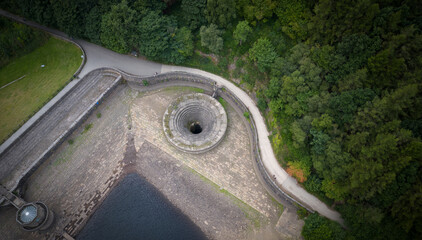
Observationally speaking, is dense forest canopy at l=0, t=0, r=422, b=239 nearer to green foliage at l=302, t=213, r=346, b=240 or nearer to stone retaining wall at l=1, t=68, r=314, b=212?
green foliage at l=302, t=213, r=346, b=240

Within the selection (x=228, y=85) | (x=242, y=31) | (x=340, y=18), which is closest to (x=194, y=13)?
(x=242, y=31)

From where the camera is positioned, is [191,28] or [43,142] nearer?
[43,142]

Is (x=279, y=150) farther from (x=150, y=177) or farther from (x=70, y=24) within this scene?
(x=70, y=24)

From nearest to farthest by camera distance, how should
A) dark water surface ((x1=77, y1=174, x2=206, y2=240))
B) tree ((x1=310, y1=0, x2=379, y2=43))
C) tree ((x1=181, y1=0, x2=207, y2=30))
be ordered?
tree ((x1=310, y1=0, x2=379, y2=43)) < dark water surface ((x1=77, y1=174, x2=206, y2=240)) < tree ((x1=181, y1=0, x2=207, y2=30))

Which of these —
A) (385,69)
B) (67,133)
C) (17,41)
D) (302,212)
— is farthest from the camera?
(17,41)

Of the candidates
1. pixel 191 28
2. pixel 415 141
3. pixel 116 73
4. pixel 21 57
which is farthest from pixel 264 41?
pixel 21 57

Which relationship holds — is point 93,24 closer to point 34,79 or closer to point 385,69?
point 34,79

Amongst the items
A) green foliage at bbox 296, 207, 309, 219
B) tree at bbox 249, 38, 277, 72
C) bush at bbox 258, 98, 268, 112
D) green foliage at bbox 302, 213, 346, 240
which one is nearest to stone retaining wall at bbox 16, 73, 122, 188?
tree at bbox 249, 38, 277, 72
